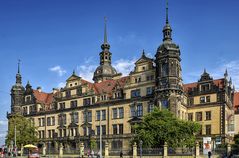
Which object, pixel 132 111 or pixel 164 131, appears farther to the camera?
pixel 132 111

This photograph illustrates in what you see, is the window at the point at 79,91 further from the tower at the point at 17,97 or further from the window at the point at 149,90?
the tower at the point at 17,97

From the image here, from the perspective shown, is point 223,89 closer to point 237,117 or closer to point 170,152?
point 237,117

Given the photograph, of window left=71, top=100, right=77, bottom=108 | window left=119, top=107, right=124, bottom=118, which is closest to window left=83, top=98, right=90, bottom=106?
window left=71, top=100, right=77, bottom=108

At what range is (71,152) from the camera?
62.5 meters

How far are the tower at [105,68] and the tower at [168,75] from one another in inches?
1452

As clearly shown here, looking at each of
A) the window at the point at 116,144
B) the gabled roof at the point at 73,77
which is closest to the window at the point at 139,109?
the window at the point at 116,144

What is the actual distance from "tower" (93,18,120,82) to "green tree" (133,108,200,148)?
47.6m

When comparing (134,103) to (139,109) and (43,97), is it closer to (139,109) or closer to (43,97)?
(139,109)

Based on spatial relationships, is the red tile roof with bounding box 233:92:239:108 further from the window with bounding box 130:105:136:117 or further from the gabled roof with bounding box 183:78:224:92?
the window with bounding box 130:105:136:117

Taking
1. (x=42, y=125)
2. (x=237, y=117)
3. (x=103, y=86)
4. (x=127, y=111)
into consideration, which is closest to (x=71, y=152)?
(x=127, y=111)

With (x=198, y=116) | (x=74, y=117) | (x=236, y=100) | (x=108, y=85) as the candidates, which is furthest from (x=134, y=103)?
(x=236, y=100)

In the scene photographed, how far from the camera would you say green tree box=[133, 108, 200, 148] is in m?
51.8

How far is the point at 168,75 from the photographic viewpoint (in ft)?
204

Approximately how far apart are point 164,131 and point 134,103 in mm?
15342
